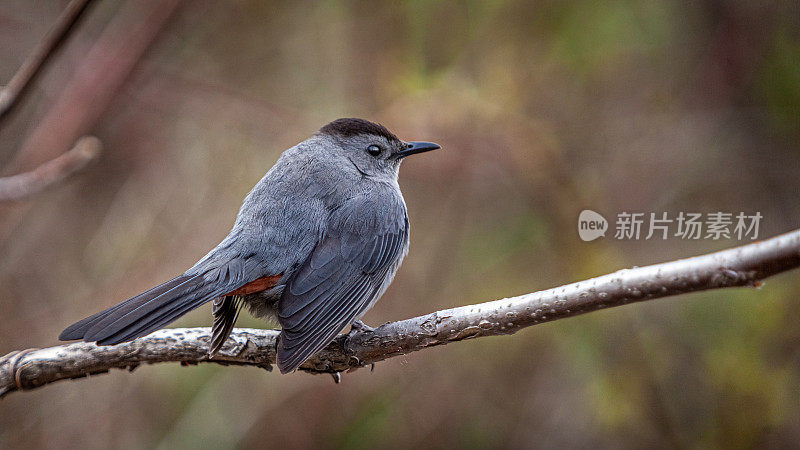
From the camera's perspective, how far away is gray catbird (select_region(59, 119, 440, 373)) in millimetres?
2719

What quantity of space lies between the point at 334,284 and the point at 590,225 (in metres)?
2.39

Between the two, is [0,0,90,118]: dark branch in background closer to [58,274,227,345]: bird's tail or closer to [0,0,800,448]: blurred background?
[58,274,227,345]: bird's tail

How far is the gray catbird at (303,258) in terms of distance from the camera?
8.92 feet

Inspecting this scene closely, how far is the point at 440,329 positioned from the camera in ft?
8.23

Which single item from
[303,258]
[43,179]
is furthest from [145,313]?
[303,258]

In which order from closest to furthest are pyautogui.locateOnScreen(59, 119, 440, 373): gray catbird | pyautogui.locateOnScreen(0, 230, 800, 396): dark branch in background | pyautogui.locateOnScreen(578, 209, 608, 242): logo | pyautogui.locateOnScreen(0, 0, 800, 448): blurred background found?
pyautogui.locateOnScreen(0, 230, 800, 396): dark branch in background → pyautogui.locateOnScreen(59, 119, 440, 373): gray catbird → pyautogui.locateOnScreen(0, 0, 800, 448): blurred background → pyautogui.locateOnScreen(578, 209, 608, 242): logo

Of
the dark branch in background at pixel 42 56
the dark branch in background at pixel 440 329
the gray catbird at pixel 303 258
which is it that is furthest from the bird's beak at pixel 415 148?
the dark branch in background at pixel 42 56

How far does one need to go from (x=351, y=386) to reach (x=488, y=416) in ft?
3.43

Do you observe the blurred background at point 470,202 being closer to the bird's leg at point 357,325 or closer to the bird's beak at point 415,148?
the bird's beak at point 415,148

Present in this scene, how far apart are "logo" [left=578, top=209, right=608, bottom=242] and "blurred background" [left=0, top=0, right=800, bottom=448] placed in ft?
0.22

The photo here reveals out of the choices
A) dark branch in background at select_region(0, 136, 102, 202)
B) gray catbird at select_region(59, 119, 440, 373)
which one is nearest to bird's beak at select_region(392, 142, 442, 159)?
gray catbird at select_region(59, 119, 440, 373)

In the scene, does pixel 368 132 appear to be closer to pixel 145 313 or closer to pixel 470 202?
pixel 470 202

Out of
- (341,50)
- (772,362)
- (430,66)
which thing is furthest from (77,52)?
(772,362)

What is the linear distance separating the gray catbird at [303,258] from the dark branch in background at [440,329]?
171 mm
